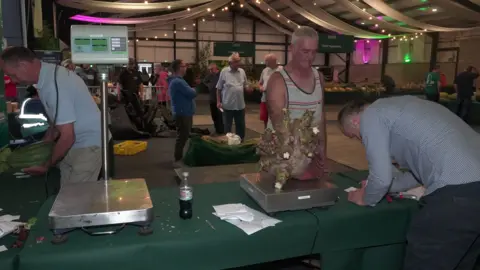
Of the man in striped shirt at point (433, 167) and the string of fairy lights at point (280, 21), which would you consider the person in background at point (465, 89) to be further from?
the man in striped shirt at point (433, 167)

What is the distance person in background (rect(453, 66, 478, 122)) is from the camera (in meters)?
8.82

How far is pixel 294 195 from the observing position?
1.56 m

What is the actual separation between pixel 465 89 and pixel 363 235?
8.70m

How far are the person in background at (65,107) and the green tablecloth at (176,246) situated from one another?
378 millimetres

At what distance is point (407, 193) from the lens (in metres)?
1.86

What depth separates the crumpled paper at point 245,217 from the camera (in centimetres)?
148

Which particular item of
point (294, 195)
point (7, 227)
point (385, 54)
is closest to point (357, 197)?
point (294, 195)

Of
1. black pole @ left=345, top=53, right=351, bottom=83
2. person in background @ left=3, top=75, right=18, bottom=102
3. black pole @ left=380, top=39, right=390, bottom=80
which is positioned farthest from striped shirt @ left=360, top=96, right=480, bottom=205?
black pole @ left=345, top=53, right=351, bottom=83

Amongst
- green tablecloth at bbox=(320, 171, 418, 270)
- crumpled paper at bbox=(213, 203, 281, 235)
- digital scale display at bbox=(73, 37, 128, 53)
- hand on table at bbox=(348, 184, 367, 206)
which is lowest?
green tablecloth at bbox=(320, 171, 418, 270)

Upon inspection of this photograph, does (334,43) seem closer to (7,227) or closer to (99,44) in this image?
(99,44)

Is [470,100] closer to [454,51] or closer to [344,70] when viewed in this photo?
[454,51]

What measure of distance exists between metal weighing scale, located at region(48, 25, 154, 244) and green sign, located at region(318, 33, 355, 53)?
1096 cm

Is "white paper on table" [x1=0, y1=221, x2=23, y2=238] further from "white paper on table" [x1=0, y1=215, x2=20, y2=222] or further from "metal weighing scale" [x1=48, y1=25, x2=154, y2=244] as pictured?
"metal weighing scale" [x1=48, y1=25, x2=154, y2=244]

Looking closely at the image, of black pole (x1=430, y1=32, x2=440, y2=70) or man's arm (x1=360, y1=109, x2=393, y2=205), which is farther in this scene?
black pole (x1=430, y1=32, x2=440, y2=70)
